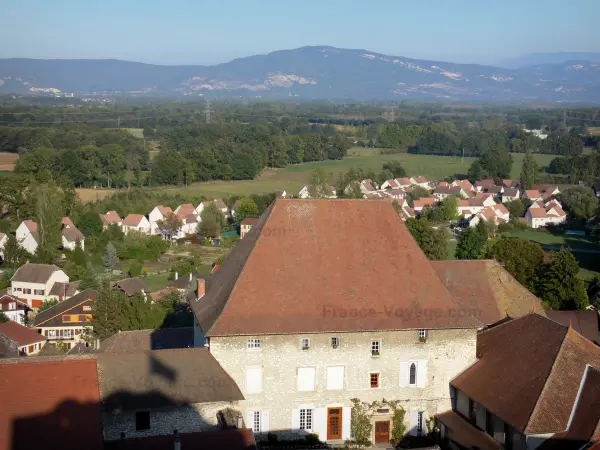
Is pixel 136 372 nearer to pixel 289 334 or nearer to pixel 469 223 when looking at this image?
pixel 289 334

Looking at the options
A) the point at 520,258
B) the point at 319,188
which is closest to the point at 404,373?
the point at 520,258

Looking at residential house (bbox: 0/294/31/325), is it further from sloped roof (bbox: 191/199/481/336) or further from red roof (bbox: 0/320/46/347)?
sloped roof (bbox: 191/199/481/336)

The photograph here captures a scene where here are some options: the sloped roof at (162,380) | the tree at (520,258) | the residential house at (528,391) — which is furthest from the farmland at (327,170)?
the residential house at (528,391)

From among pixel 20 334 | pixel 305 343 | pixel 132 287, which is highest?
pixel 305 343

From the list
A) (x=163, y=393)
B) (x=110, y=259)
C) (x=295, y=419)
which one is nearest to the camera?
(x=163, y=393)

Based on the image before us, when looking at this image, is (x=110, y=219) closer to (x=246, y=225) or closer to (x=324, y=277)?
(x=246, y=225)

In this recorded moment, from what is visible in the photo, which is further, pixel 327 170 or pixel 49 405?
pixel 327 170

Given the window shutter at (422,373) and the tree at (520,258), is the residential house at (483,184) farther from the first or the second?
the window shutter at (422,373)
